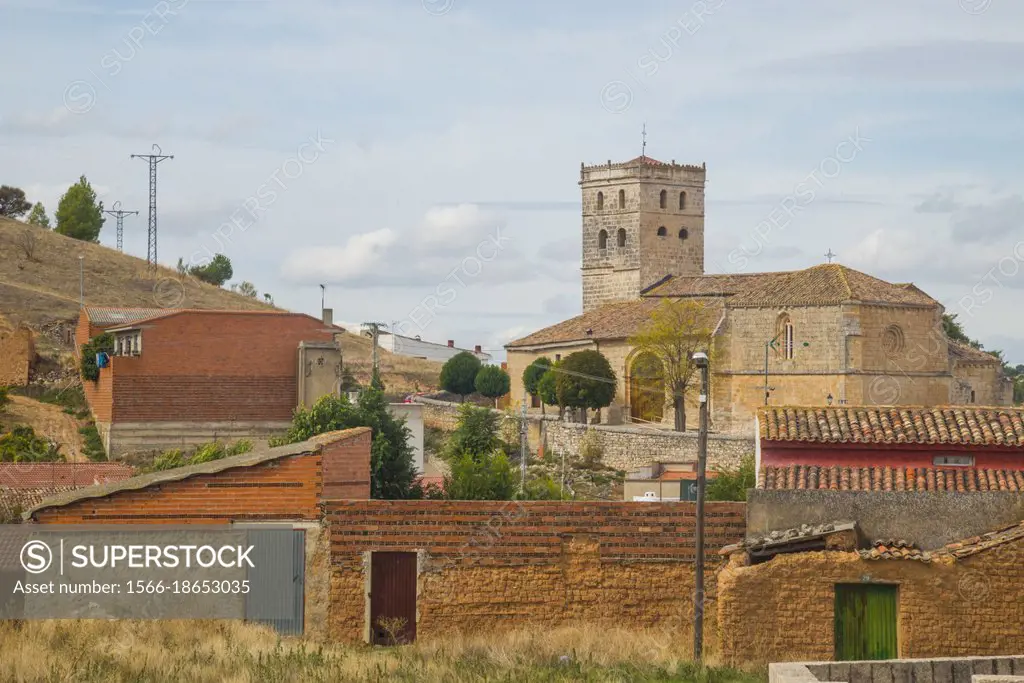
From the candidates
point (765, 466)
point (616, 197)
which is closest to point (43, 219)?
point (616, 197)

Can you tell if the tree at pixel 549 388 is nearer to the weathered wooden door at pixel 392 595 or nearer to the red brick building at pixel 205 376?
the red brick building at pixel 205 376

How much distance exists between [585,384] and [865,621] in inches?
1644

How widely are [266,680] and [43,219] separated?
78399 millimetres

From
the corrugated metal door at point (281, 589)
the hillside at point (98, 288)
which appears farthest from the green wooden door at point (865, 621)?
the hillside at point (98, 288)

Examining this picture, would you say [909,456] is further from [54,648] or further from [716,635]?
[54,648]

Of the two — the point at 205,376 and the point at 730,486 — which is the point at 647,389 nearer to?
the point at 205,376

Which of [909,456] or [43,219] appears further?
[43,219]

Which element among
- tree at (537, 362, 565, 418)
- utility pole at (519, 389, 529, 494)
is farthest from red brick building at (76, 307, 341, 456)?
tree at (537, 362, 565, 418)

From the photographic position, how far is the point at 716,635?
17516 mm

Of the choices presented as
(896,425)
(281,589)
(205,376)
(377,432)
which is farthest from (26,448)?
(896,425)

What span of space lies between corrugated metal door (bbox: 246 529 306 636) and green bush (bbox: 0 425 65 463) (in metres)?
18.5

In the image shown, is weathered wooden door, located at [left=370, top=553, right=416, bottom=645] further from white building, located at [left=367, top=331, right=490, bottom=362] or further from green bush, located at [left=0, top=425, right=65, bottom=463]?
white building, located at [left=367, top=331, right=490, bottom=362]

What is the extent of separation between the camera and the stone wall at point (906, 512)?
17.8 metres

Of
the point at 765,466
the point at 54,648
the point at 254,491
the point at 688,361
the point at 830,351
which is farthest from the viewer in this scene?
the point at 688,361
